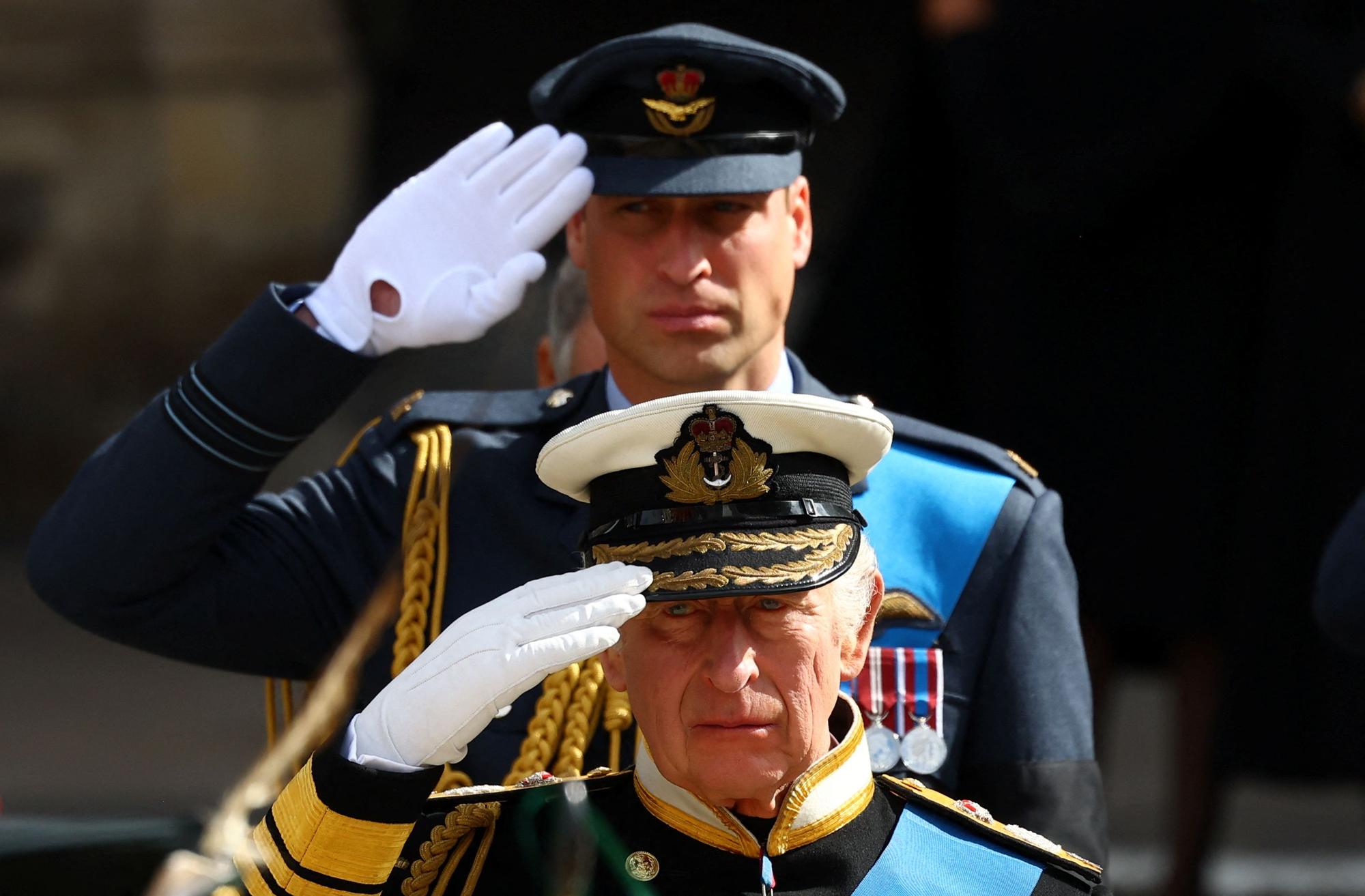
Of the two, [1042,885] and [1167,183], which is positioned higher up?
[1167,183]

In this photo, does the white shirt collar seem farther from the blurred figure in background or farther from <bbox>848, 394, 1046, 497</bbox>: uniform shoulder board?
the blurred figure in background

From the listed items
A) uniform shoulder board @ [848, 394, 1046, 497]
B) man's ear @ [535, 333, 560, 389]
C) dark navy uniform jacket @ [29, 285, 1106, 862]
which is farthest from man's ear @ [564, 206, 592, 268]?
man's ear @ [535, 333, 560, 389]

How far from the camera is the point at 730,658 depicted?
258 cm

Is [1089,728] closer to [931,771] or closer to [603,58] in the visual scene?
[931,771]

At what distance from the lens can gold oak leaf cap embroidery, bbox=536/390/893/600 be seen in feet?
8.64

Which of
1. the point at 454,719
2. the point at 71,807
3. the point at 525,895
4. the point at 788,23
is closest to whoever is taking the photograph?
the point at 454,719

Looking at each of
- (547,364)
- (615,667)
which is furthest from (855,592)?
(547,364)

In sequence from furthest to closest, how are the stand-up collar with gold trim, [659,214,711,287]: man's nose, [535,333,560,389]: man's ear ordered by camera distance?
[535,333,560,389]: man's ear, [659,214,711,287]: man's nose, the stand-up collar with gold trim

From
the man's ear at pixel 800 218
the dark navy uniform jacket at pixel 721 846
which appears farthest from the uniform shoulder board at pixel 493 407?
the dark navy uniform jacket at pixel 721 846

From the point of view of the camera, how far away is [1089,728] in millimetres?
3254

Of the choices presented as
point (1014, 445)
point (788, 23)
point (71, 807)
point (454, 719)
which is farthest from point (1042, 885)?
point (788, 23)

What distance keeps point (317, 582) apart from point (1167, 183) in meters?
2.11

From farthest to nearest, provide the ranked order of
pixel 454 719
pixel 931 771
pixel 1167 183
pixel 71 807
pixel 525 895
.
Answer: pixel 71 807
pixel 1167 183
pixel 931 771
pixel 525 895
pixel 454 719

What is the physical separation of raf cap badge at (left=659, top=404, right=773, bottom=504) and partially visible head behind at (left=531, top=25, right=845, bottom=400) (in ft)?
1.80
